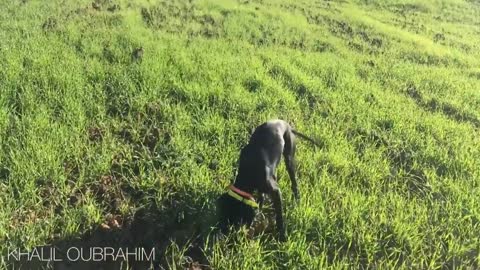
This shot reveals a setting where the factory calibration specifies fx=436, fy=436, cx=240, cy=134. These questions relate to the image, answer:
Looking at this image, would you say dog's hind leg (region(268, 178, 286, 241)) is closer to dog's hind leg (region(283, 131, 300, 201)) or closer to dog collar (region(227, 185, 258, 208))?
dog collar (region(227, 185, 258, 208))

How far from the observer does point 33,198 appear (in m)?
4.61

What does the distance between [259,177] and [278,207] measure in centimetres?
38

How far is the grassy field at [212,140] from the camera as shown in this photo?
4.41m

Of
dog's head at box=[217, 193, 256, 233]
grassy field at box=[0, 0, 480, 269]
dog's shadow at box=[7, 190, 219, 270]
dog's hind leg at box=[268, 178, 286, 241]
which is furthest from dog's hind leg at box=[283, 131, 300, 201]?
dog's head at box=[217, 193, 256, 233]

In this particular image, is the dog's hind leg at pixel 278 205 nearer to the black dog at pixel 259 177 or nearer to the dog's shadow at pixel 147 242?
the black dog at pixel 259 177

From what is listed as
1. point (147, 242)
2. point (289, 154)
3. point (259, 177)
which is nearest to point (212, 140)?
point (289, 154)

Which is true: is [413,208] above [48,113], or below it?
below

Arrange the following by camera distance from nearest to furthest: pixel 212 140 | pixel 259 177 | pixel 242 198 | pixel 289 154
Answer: pixel 242 198
pixel 259 177
pixel 289 154
pixel 212 140

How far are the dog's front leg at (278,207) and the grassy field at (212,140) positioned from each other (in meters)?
0.12

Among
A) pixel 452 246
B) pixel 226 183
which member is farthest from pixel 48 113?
pixel 452 246

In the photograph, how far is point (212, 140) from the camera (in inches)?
238

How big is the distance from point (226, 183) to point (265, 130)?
81 centimetres

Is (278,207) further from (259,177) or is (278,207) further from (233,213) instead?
(233,213)

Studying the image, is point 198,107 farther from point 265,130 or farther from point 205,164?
point 265,130
